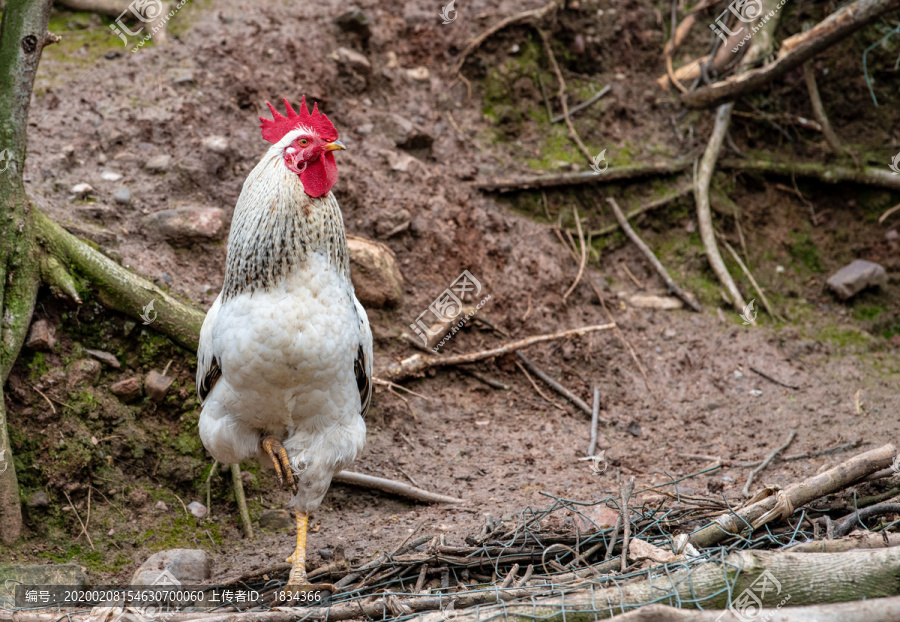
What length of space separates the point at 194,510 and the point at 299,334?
188 centimetres

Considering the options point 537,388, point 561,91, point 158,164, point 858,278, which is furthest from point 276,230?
point 858,278

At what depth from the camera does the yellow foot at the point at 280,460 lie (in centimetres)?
380

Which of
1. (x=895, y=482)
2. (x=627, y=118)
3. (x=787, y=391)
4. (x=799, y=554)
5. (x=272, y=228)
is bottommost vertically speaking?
(x=787, y=391)

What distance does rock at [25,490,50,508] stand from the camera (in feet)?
13.6

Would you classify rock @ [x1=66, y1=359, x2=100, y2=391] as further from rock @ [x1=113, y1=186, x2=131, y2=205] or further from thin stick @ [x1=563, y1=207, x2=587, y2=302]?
thin stick @ [x1=563, y1=207, x2=587, y2=302]

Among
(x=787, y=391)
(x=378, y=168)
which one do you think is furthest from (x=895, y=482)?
(x=378, y=168)

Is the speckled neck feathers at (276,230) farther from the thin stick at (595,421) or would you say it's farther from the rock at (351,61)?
the rock at (351,61)

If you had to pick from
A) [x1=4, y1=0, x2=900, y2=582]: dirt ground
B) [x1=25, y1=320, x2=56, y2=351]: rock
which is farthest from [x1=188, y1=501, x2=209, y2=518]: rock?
[x1=25, y1=320, x2=56, y2=351]: rock

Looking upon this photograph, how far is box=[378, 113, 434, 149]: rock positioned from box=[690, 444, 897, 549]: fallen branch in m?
4.32

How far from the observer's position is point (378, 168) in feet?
20.8

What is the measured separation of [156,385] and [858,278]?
Result: 6075 mm

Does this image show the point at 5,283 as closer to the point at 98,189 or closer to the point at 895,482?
the point at 98,189

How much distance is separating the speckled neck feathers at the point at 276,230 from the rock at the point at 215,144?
230 cm

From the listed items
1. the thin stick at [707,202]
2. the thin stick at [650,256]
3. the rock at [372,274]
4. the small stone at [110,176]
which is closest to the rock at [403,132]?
the rock at [372,274]
